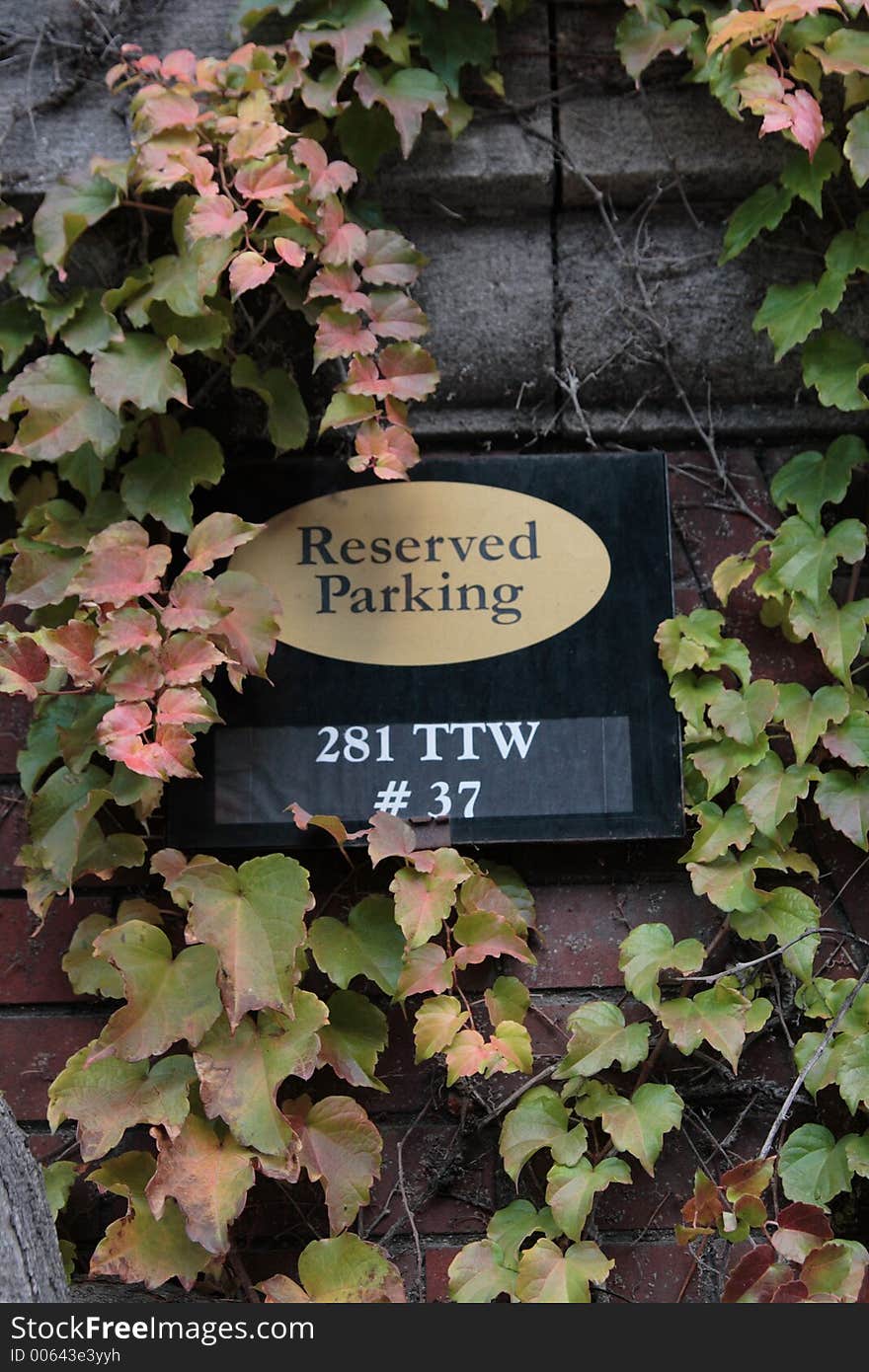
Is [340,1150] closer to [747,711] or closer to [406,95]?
[747,711]

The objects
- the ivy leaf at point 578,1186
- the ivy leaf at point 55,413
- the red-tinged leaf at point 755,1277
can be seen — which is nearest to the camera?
the red-tinged leaf at point 755,1277

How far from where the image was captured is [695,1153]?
4.45 ft

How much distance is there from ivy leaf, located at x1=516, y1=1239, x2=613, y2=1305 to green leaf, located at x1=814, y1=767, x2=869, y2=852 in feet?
1.66

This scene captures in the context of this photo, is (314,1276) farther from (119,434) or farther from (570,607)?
(119,434)

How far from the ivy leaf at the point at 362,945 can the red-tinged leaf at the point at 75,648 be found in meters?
0.36

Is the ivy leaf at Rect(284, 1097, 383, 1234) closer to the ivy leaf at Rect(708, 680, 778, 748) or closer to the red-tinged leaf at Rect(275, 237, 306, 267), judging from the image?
the ivy leaf at Rect(708, 680, 778, 748)

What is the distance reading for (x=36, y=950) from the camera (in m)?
1.43

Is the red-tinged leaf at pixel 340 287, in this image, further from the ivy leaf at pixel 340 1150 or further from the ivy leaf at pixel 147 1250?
the ivy leaf at pixel 147 1250

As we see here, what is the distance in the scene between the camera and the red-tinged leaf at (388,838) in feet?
4.29

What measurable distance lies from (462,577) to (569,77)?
0.63 m

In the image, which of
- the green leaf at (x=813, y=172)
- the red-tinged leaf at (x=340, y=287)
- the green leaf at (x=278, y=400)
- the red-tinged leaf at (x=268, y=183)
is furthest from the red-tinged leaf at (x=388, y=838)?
the green leaf at (x=813, y=172)

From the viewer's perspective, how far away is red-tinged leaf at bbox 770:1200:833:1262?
1.20 metres

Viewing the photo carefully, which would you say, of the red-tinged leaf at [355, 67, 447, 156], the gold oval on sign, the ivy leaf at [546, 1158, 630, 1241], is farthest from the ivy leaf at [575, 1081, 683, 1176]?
the red-tinged leaf at [355, 67, 447, 156]

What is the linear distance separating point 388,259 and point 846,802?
786mm
